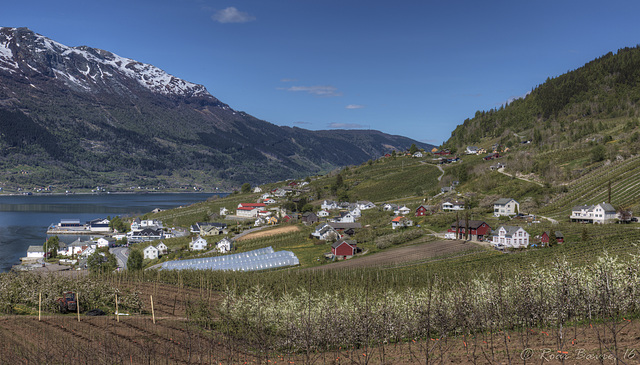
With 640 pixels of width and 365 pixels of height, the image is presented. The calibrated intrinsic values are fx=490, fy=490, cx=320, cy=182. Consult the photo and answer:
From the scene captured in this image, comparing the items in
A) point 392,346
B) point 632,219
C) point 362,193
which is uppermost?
point 362,193

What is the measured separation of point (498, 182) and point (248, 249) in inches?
2544

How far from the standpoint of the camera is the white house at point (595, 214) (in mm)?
76463

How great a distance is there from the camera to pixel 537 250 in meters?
61.5

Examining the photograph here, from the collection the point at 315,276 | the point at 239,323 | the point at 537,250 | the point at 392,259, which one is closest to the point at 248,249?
the point at 392,259

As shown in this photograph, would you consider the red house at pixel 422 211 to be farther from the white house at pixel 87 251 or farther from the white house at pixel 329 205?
the white house at pixel 87 251

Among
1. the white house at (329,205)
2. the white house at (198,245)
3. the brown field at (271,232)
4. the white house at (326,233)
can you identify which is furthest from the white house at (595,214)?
the white house at (198,245)

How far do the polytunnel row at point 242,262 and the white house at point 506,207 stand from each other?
4157 centimetres

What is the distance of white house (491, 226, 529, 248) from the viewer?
221ft

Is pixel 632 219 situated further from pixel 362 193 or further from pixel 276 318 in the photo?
pixel 362 193

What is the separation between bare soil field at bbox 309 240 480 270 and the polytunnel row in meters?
6.37

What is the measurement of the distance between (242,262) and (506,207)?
5084 centimetres

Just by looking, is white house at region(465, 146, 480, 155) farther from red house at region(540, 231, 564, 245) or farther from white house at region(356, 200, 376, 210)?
red house at region(540, 231, 564, 245)

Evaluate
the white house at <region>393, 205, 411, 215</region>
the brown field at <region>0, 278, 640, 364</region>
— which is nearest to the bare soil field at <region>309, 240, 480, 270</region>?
the white house at <region>393, 205, 411, 215</region>

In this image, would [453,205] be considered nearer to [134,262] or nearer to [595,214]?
[595,214]
